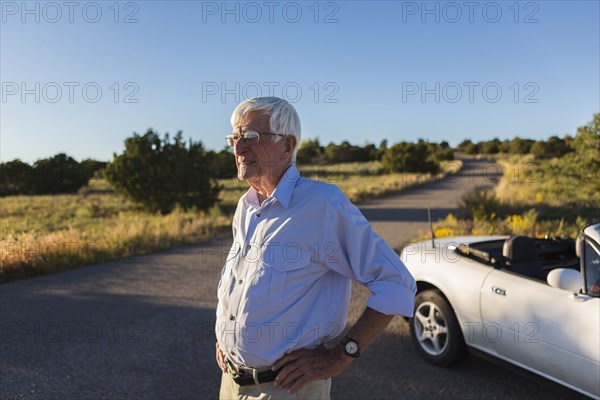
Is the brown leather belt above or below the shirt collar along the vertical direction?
below

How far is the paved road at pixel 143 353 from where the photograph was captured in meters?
3.82

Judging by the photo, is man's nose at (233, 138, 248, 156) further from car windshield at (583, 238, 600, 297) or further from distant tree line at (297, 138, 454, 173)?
→ distant tree line at (297, 138, 454, 173)

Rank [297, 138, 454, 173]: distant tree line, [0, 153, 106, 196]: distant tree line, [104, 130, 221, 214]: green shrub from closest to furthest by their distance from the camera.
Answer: [104, 130, 221, 214]: green shrub
[0, 153, 106, 196]: distant tree line
[297, 138, 454, 173]: distant tree line

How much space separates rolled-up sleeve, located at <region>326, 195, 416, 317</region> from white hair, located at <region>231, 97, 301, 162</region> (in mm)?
371

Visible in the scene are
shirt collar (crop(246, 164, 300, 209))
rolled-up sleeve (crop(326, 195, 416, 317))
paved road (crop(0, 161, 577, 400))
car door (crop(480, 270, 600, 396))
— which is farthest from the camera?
paved road (crop(0, 161, 577, 400))

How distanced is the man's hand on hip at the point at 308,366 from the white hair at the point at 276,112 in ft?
2.83

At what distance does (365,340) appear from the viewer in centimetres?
186

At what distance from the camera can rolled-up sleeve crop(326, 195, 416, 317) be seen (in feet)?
5.92

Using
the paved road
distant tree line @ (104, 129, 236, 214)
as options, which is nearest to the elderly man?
the paved road

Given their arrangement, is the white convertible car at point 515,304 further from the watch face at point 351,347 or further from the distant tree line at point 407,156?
the distant tree line at point 407,156

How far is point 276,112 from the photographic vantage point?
6.36 feet

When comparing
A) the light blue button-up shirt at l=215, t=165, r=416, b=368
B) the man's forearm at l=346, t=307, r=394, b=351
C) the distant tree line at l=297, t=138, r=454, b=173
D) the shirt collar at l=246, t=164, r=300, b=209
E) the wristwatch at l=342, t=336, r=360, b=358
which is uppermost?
the distant tree line at l=297, t=138, r=454, b=173

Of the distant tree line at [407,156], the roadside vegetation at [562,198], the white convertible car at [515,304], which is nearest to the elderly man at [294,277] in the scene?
the white convertible car at [515,304]

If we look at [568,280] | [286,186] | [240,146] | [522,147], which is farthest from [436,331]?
[522,147]
